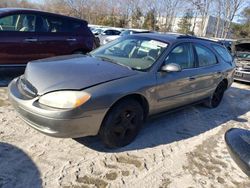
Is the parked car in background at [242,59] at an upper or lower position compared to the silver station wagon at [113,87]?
lower

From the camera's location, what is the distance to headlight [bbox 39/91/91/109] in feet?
10.0

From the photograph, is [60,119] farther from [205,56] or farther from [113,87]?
[205,56]

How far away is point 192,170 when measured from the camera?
136 inches

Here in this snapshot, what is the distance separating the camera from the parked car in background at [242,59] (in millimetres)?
9461

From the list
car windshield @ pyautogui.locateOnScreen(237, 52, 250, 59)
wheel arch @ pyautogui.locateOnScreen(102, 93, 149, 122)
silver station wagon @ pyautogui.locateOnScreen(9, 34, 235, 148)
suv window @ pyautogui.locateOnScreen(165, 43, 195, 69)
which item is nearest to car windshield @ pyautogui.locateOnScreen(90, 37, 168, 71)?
silver station wagon @ pyautogui.locateOnScreen(9, 34, 235, 148)

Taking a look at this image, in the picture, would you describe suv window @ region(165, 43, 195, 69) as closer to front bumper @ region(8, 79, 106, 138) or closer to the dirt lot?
the dirt lot

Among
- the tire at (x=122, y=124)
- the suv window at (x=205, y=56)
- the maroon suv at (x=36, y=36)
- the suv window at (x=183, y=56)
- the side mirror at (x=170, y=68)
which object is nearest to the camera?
the tire at (x=122, y=124)

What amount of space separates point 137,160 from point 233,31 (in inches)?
1733

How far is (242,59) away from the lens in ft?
32.3

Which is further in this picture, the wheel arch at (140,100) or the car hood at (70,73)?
the wheel arch at (140,100)

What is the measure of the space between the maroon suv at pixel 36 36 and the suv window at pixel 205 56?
3.24 metres

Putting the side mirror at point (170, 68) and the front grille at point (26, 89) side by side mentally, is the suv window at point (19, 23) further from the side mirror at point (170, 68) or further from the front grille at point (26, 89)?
the side mirror at point (170, 68)

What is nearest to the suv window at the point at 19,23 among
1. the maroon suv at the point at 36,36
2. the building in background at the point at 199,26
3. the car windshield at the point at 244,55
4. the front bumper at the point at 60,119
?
the maroon suv at the point at 36,36

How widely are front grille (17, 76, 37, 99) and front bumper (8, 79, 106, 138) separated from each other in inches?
2.9
